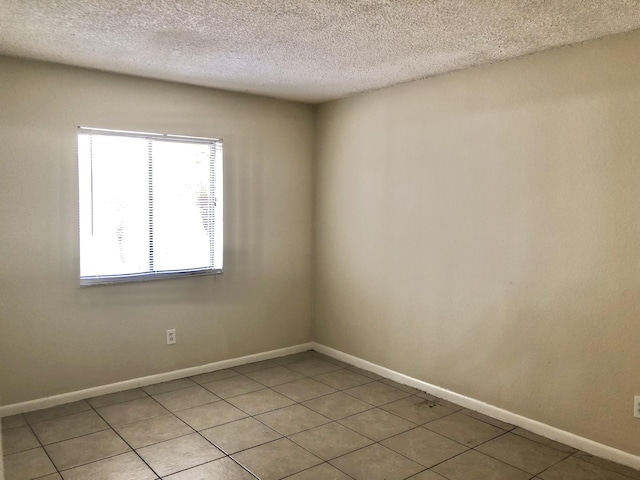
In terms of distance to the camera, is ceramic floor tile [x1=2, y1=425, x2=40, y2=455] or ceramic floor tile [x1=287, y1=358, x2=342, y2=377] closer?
ceramic floor tile [x1=2, y1=425, x2=40, y2=455]

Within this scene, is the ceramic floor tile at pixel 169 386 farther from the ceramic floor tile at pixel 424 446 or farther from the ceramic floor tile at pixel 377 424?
the ceramic floor tile at pixel 424 446

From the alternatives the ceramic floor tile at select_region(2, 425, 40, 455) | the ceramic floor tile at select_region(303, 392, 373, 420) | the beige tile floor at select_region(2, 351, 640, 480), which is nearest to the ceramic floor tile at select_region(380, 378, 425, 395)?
the beige tile floor at select_region(2, 351, 640, 480)

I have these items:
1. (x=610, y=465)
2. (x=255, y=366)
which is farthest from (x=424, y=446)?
(x=255, y=366)

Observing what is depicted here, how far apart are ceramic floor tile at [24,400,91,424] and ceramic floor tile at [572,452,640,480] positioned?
9.87 feet

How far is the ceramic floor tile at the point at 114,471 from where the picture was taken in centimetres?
262

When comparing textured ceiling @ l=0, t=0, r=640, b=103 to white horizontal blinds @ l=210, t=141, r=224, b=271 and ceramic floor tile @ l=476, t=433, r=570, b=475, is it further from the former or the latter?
ceramic floor tile @ l=476, t=433, r=570, b=475

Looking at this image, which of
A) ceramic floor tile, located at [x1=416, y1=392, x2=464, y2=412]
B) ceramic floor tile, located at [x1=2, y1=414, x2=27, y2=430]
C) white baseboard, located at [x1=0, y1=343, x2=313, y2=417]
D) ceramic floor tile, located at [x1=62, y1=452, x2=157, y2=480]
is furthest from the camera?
ceramic floor tile, located at [x1=416, y1=392, x2=464, y2=412]

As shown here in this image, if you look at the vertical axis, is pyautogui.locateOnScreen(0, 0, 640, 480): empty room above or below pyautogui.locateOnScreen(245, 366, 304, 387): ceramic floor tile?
above

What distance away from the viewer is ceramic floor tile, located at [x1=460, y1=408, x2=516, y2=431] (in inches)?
128

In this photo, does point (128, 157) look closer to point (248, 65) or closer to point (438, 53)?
point (248, 65)

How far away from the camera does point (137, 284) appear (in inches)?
152

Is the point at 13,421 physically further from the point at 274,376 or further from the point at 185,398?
the point at 274,376

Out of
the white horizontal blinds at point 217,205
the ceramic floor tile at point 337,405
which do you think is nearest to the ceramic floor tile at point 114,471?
the ceramic floor tile at point 337,405

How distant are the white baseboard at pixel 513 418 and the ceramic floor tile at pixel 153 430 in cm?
163
